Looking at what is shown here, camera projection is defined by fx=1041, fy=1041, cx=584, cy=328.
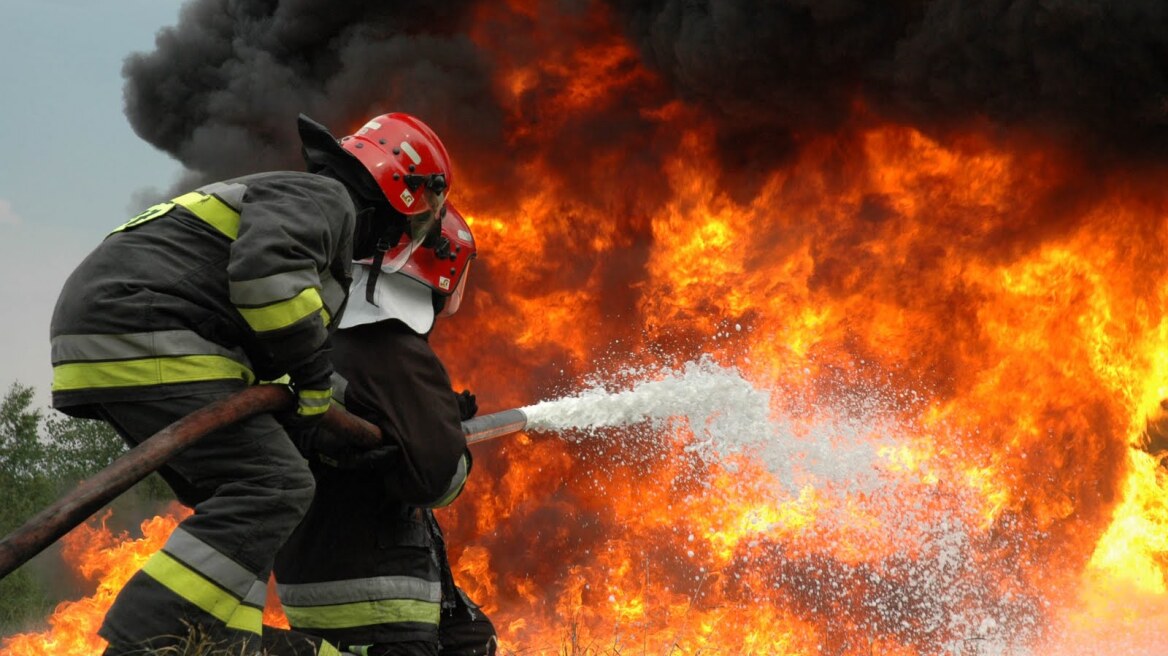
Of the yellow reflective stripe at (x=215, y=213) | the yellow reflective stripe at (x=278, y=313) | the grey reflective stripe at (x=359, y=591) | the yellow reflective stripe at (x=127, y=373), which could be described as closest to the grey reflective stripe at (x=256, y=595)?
the grey reflective stripe at (x=359, y=591)

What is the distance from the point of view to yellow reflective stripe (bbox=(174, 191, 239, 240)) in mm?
3248

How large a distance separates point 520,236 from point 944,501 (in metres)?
4.24

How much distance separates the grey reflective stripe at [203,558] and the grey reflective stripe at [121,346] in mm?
530

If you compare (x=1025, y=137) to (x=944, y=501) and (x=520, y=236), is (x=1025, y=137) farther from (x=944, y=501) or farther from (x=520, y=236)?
(x=520, y=236)

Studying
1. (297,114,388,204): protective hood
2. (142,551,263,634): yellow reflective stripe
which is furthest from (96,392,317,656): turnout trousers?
(297,114,388,204): protective hood

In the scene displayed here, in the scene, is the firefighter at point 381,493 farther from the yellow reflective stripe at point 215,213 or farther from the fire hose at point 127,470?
the yellow reflective stripe at point 215,213

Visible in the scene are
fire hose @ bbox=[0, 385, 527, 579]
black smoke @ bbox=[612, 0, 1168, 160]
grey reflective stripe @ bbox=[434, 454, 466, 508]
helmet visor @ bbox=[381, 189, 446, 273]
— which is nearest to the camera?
fire hose @ bbox=[0, 385, 527, 579]

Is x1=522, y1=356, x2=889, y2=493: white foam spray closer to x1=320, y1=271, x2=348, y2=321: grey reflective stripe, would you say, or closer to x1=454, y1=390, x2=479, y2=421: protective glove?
x1=454, y1=390, x2=479, y2=421: protective glove

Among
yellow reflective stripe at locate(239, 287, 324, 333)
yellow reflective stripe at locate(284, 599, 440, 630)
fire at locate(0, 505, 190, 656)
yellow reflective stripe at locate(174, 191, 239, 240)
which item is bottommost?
fire at locate(0, 505, 190, 656)

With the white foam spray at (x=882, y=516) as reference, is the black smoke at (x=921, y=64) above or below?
above

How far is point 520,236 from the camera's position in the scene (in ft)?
31.0

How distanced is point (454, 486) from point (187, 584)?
118 cm

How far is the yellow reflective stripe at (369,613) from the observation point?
388cm

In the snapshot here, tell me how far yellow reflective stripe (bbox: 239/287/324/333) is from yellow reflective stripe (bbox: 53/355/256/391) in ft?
0.76
